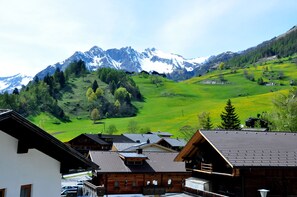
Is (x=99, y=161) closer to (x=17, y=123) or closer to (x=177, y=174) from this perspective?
(x=177, y=174)

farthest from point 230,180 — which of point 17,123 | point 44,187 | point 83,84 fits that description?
point 83,84

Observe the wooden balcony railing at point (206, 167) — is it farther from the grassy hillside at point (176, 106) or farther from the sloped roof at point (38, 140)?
the grassy hillside at point (176, 106)

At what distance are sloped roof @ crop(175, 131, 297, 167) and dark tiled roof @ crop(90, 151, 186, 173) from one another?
50.8 feet

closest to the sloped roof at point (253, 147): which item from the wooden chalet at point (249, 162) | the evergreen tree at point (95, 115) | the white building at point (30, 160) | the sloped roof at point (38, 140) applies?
the wooden chalet at point (249, 162)

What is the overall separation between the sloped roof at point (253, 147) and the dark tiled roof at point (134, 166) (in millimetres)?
15475

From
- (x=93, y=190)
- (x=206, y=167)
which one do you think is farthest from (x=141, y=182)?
(x=206, y=167)

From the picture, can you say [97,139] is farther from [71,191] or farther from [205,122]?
[71,191]

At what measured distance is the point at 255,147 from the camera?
21000mm

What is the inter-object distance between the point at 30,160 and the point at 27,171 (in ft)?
1.02

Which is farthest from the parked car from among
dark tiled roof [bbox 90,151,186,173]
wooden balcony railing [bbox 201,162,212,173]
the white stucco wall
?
the white stucco wall

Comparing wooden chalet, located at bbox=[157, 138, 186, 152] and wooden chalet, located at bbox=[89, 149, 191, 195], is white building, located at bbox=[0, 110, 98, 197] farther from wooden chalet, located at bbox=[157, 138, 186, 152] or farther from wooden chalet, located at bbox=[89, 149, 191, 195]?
wooden chalet, located at bbox=[157, 138, 186, 152]

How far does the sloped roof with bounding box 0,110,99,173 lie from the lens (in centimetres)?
865

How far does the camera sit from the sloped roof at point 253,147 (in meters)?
19.2

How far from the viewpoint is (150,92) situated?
7820 inches
